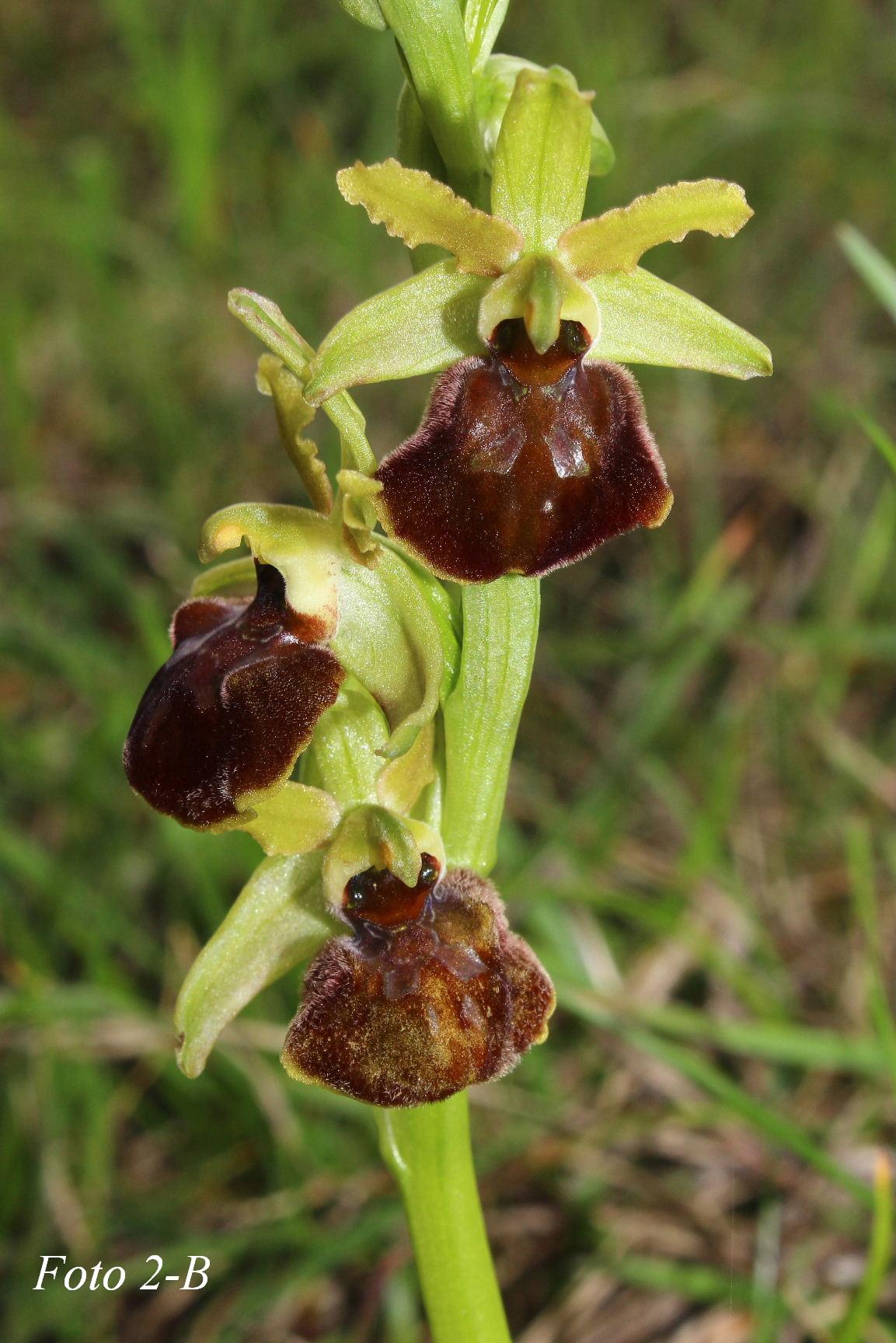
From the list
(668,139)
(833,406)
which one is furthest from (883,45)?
(833,406)

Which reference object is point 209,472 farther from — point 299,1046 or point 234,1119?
point 299,1046

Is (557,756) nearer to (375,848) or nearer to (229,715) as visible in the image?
(375,848)

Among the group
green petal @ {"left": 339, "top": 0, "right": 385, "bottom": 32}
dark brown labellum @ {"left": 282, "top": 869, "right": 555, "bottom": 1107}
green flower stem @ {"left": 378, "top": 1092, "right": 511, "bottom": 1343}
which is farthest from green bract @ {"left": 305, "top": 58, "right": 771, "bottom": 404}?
green flower stem @ {"left": 378, "top": 1092, "right": 511, "bottom": 1343}

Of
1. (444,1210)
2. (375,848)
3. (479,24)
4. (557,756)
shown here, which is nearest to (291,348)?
(479,24)

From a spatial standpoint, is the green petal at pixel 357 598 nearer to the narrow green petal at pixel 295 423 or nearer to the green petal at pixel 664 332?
the narrow green petal at pixel 295 423

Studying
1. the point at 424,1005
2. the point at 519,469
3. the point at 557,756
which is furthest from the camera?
the point at 557,756

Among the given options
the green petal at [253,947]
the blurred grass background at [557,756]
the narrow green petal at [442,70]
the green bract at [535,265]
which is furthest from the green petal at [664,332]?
the green petal at [253,947]
